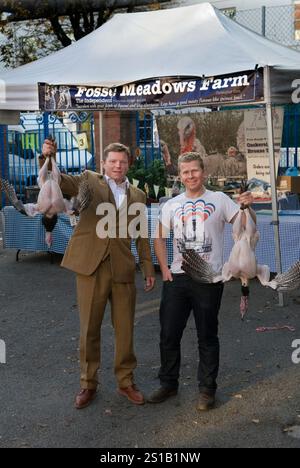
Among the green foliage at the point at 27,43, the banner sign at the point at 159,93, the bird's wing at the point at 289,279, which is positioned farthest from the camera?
the green foliage at the point at 27,43

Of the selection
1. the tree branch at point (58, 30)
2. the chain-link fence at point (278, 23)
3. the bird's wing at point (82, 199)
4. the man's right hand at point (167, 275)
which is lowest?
the man's right hand at point (167, 275)

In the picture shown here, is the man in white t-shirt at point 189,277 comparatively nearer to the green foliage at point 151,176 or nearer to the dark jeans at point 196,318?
the dark jeans at point 196,318


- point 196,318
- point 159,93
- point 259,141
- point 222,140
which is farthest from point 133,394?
point 222,140

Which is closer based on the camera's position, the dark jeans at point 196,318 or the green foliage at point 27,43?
the dark jeans at point 196,318

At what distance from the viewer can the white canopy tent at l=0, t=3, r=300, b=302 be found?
637cm

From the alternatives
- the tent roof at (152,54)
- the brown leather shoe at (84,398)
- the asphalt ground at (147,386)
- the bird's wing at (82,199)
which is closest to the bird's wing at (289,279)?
the asphalt ground at (147,386)

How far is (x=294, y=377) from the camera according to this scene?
475cm

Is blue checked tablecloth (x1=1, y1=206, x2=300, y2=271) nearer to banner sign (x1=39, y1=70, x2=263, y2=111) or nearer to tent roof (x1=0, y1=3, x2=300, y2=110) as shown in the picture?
banner sign (x1=39, y1=70, x2=263, y2=111)

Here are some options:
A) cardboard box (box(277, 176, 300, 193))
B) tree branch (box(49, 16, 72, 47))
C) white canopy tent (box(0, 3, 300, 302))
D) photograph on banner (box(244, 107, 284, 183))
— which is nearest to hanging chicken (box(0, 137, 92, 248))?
white canopy tent (box(0, 3, 300, 302))

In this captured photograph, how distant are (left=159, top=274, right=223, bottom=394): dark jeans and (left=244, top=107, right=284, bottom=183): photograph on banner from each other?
A: 4172 millimetres

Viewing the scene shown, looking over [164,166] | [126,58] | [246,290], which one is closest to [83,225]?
[246,290]

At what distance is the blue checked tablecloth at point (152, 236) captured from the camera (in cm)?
702

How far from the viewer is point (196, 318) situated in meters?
4.12

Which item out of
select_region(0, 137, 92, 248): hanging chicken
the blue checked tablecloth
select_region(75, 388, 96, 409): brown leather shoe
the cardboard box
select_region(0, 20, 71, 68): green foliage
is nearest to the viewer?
select_region(0, 137, 92, 248): hanging chicken
